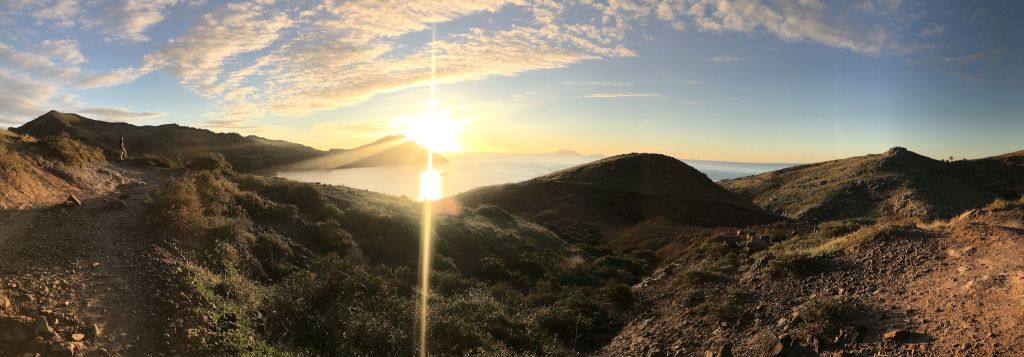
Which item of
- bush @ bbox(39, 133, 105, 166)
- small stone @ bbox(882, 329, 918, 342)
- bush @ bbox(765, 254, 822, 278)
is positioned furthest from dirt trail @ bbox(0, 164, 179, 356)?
bush @ bbox(765, 254, 822, 278)

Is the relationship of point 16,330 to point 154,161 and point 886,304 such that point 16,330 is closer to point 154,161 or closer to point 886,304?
point 886,304

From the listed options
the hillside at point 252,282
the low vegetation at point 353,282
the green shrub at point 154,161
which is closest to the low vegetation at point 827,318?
the hillside at point 252,282

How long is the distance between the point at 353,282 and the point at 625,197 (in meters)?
56.5

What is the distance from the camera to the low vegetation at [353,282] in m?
10.6

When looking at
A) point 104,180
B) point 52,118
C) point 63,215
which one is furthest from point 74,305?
point 52,118

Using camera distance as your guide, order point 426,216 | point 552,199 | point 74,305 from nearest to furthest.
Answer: point 74,305 → point 426,216 → point 552,199

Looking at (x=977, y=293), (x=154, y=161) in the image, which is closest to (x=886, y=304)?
(x=977, y=293)

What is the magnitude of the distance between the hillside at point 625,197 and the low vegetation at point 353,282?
90.7ft

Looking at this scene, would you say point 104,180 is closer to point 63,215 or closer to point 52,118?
point 63,215

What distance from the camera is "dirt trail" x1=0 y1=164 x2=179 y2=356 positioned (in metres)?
7.62

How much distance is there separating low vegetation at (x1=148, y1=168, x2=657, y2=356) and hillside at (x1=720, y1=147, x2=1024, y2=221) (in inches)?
1921

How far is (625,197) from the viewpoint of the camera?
6606 cm

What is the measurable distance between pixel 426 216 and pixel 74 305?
62.2 ft

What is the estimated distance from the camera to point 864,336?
28.6 ft
